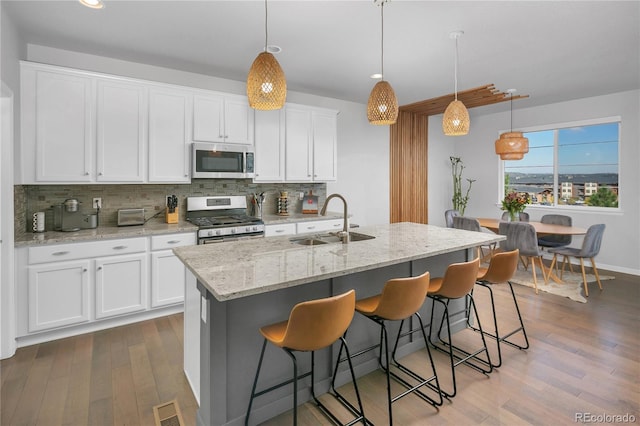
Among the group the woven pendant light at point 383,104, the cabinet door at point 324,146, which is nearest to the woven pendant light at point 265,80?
the woven pendant light at point 383,104

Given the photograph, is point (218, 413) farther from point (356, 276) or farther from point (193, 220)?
point (193, 220)

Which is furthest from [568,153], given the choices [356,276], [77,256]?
[77,256]

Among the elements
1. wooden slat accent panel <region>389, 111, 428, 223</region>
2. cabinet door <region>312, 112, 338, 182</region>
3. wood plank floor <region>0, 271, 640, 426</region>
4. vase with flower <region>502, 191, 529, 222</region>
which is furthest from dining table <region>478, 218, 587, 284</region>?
cabinet door <region>312, 112, 338, 182</region>

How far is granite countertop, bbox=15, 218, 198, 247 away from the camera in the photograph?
2.84 m

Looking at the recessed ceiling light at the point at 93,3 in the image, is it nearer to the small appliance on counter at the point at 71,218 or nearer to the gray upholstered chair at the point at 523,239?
the small appliance on counter at the point at 71,218

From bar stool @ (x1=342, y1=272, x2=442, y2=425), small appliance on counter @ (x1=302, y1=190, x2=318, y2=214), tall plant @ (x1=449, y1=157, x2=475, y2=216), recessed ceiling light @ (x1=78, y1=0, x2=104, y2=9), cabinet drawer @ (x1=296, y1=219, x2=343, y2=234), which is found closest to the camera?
bar stool @ (x1=342, y1=272, x2=442, y2=425)

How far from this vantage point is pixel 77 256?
9.83 feet

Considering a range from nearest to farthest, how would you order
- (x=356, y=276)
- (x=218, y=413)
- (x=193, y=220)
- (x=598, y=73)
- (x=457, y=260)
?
(x=218, y=413) < (x=356, y=276) < (x=457, y=260) < (x=193, y=220) < (x=598, y=73)

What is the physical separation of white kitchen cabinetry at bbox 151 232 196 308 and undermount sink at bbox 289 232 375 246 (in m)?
1.43

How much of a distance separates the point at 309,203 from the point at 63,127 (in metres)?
2.99

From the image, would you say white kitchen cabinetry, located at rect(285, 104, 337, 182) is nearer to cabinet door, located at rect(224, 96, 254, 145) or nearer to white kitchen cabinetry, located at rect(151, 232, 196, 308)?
cabinet door, located at rect(224, 96, 254, 145)

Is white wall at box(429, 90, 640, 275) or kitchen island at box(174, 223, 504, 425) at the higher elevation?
white wall at box(429, 90, 640, 275)

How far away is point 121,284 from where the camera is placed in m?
3.20

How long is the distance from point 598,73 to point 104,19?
5.50 m
